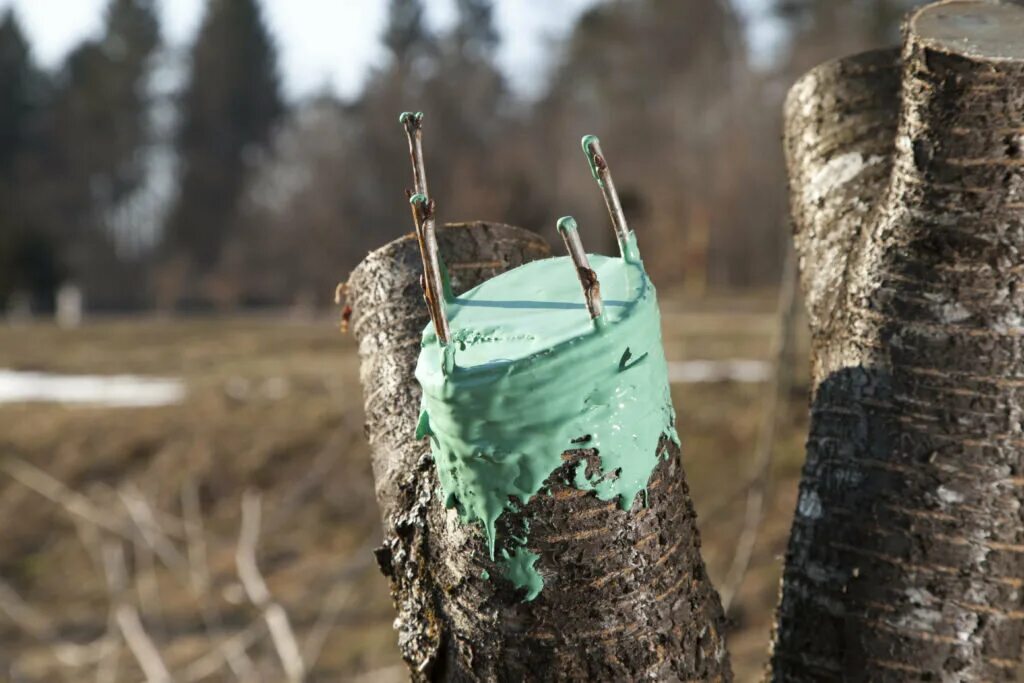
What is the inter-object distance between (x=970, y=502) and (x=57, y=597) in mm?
7992

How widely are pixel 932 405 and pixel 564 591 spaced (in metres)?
0.53

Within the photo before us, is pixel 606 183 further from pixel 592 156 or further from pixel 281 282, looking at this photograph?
pixel 281 282

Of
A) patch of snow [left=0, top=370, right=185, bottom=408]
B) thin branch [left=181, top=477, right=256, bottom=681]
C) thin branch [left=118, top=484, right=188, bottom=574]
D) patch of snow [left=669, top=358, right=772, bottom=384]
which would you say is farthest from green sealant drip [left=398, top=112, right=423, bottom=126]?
patch of snow [left=0, top=370, right=185, bottom=408]

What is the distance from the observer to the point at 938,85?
117cm

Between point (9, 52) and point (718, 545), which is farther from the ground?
point (9, 52)

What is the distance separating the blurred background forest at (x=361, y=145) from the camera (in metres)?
20.0

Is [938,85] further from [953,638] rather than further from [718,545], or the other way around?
[718,545]

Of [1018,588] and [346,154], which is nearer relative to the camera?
[1018,588]

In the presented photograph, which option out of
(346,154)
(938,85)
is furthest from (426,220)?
(346,154)

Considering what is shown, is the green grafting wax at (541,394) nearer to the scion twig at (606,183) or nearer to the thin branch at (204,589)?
the scion twig at (606,183)

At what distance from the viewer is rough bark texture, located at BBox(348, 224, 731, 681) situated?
95cm

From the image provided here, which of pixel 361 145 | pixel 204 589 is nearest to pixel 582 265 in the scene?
pixel 204 589

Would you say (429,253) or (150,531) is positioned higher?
(429,253)

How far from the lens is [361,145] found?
75.0ft
